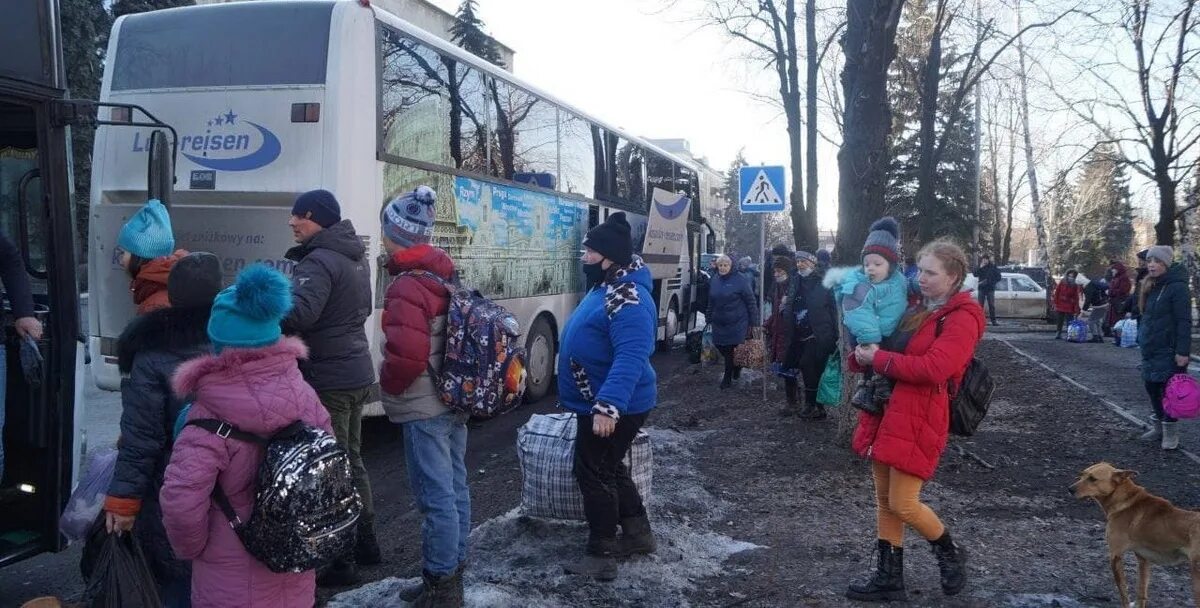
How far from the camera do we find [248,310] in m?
2.73

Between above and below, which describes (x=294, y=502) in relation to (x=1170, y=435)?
above

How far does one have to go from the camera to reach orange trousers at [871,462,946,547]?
400 centimetres

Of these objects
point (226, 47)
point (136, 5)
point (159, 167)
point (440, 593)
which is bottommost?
point (440, 593)

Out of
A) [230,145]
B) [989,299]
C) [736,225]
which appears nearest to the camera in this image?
[230,145]

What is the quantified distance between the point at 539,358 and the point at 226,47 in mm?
5085

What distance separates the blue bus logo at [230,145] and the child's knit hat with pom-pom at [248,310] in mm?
4362

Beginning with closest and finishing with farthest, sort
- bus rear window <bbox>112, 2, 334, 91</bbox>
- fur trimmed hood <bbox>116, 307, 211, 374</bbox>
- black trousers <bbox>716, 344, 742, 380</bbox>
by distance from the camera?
fur trimmed hood <bbox>116, 307, 211, 374</bbox> < bus rear window <bbox>112, 2, 334, 91</bbox> < black trousers <bbox>716, 344, 742, 380</bbox>

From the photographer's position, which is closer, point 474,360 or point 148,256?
point 474,360

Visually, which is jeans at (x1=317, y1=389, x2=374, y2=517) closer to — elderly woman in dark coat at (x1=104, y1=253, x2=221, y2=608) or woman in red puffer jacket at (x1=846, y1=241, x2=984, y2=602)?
elderly woman in dark coat at (x1=104, y1=253, x2=221, y2=608)

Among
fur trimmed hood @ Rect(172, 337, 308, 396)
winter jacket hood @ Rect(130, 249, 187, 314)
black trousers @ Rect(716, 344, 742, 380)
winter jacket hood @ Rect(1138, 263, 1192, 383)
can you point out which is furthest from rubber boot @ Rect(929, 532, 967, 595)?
black trousers @ Rect(716, 344, 742, 380)

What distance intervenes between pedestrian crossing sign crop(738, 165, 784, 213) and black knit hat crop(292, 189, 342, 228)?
7.43m

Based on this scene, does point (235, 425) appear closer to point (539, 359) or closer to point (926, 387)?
point (926, 387)

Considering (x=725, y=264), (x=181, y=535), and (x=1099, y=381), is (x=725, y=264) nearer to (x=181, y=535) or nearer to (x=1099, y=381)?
(x=1099, y=381)

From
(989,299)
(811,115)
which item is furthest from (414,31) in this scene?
(989,299)
